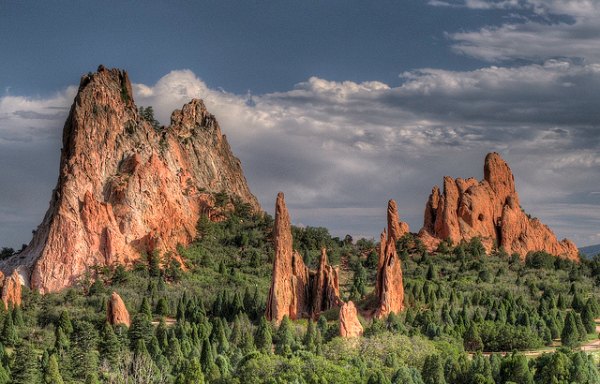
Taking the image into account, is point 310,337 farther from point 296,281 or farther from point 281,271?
point 296,281

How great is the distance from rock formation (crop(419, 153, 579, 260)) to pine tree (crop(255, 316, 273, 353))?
161 ft

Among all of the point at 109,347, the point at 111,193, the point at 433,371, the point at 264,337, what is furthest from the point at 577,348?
the point at 111,193

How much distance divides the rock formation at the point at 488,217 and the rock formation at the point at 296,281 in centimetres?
3719

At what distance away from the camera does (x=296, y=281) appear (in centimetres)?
10119

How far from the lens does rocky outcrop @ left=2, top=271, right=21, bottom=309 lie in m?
106

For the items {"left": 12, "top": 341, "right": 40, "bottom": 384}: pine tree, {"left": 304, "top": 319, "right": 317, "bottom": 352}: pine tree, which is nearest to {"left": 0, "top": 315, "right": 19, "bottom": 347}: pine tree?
{"left": 12, "top": 341, "right": 40, "bottom": 384}: pine tree

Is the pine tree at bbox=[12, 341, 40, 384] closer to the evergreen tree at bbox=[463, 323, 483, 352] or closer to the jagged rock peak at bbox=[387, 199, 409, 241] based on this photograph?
the evergreen tree at bbox=[463, 323, 483, 352]

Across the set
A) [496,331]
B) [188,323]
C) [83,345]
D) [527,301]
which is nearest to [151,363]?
[83,345]

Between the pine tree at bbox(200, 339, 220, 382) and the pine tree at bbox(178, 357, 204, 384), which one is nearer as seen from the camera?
the pine tree at bbox(178, 357, 204, 384)

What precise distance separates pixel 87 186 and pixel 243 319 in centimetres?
3650

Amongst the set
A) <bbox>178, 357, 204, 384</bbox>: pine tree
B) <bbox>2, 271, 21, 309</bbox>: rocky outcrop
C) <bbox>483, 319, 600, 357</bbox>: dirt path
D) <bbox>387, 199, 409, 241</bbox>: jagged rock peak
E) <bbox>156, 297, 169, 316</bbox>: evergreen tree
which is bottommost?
<bbox>178, 357, 204, 384</bbox>: pine tree

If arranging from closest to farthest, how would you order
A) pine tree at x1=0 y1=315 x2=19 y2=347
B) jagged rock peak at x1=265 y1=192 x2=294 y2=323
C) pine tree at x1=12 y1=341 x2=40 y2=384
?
pine tree at x1=12 y1=341 x2=40 y2=384 < pine tree at x1=0 y1=315 x2=19 y2=347 < jagged rock peak at x1=265 y1=192 x2=294 y2=323

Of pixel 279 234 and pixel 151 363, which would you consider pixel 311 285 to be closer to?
pixel 279 234

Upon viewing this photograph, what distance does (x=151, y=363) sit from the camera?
7881 centimetres
